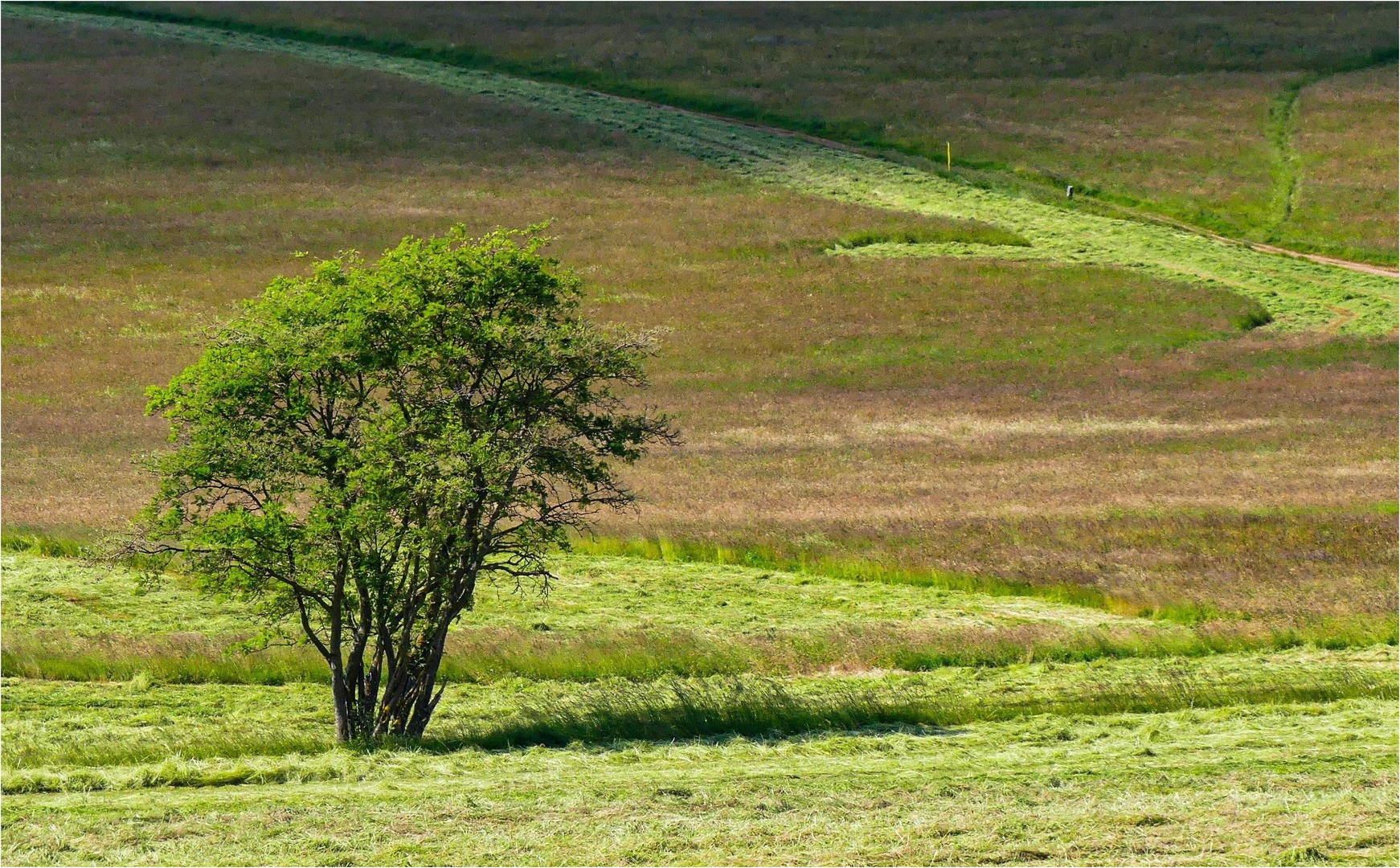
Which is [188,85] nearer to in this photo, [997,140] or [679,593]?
[997,140]

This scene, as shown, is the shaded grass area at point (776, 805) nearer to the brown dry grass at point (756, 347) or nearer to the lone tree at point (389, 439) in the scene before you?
the lone tree at point (389, 439)

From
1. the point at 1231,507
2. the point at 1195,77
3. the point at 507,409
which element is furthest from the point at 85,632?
the point at 1195,77

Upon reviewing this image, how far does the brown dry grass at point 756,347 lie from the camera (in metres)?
28.7

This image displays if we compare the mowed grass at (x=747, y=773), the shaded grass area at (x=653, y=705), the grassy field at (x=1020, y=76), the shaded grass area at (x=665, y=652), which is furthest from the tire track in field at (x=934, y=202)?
the mowed grass at (x=747, y=773)

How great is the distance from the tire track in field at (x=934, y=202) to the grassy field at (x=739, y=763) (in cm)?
3794

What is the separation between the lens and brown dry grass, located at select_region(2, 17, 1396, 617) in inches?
1131

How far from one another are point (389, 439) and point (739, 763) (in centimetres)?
556

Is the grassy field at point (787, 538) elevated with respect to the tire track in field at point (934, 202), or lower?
lower

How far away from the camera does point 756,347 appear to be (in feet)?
160

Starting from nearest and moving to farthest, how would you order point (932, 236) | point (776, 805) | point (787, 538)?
point (776, 805) → point (787, 538) → point (932, 236)

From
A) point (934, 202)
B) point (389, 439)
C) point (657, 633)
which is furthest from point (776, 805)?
point (934, 202)

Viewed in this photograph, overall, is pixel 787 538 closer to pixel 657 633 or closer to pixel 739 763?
pixel 657 633

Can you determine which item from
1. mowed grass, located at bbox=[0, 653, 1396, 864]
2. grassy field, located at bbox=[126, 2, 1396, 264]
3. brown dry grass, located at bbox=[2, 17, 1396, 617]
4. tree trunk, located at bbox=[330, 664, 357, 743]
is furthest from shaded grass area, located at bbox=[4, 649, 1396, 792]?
grassy field, located at bbox=[126, 2, 1396, 264]

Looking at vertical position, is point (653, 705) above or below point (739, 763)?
below
